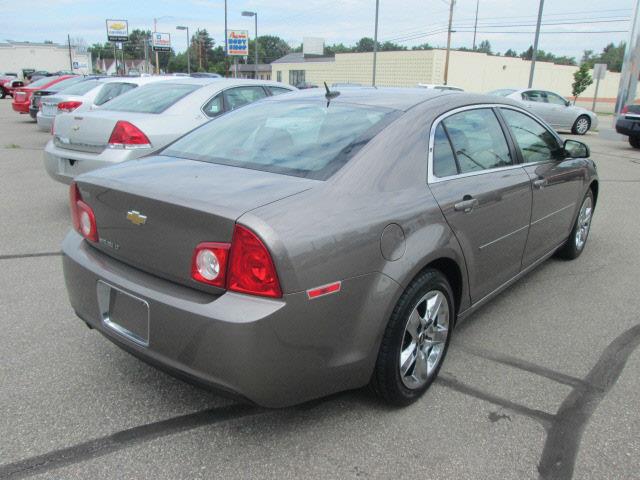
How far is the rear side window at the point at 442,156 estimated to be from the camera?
2971 millimetres

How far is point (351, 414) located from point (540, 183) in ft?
7.34

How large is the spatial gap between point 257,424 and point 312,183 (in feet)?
3.91

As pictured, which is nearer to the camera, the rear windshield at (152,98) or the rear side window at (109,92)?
the rear windshield at (152,98)

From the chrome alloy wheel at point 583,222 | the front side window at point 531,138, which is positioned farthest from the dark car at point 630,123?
the front side window at point 531,138

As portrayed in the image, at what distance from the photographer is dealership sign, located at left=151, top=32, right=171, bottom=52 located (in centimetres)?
7239

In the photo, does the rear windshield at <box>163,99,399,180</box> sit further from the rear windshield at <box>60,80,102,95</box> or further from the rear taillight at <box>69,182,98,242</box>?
the rear windshield at <box>60,80,102,95</box>

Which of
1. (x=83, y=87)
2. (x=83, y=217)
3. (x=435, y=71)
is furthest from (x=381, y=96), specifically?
(x=435, y=71)

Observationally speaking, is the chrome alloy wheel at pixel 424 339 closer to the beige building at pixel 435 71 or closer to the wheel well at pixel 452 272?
the wheel well at pixel 452 272

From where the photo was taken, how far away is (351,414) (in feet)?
9.00

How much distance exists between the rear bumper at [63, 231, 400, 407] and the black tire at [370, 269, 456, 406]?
0.09 meters

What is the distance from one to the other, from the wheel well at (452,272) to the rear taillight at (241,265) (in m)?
0.93

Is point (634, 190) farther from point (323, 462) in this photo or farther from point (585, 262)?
point (323, 462)

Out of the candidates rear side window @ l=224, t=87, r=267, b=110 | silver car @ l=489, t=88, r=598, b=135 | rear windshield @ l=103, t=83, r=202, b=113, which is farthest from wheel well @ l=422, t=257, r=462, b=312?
silver car @ l=489, t=88, r=598, b=135

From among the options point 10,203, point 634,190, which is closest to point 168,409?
point 10,203
